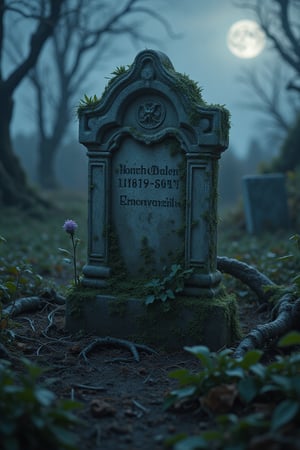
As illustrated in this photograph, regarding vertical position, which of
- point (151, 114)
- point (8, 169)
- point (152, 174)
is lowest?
point (152, 174)

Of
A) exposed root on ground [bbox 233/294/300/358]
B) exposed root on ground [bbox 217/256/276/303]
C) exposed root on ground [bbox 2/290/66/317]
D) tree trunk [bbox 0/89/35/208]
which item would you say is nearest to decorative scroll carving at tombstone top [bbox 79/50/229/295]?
exposed root on ground [bbox 233/294/300/358]

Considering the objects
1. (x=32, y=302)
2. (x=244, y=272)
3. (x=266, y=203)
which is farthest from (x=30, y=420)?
(x=266, y=203)

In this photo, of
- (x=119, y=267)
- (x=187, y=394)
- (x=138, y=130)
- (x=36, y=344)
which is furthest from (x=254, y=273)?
(x=187, y=394)

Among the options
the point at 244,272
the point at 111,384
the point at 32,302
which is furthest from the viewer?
the point at 244,272

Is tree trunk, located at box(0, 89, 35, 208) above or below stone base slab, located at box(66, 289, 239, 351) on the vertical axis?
above

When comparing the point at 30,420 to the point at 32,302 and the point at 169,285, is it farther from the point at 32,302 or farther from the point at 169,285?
the point at 32,302

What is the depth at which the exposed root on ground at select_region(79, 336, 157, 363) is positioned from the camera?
453 cm

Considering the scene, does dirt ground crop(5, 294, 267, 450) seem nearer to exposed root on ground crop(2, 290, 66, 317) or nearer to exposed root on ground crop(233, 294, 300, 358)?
exposed root on ground crop(2, 290, 66, 317)

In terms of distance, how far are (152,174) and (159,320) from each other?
1278 millimetres

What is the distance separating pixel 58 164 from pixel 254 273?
4419cm

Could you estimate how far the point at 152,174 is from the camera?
16.2ft

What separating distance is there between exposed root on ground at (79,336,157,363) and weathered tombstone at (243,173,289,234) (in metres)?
8.46

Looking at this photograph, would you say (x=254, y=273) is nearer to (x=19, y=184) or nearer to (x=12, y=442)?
(x=12, y=442)

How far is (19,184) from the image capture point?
16734 millimetres
